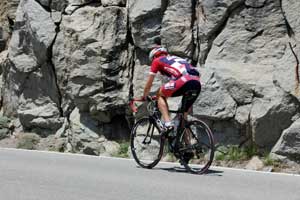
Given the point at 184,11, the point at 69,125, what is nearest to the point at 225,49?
the point at 184,11

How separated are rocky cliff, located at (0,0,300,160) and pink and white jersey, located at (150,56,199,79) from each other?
2.89 meters

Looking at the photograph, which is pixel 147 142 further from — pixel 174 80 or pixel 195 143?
pixel 174 80

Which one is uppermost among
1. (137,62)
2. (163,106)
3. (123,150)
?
(137,62)

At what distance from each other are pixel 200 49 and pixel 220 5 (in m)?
1.09

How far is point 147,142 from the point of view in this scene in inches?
423

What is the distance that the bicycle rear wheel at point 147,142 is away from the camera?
10164 mm

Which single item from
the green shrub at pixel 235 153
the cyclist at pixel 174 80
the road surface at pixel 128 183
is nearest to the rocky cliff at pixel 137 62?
the green shrub at pixel 235 153

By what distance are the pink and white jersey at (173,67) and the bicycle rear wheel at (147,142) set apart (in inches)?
37.8

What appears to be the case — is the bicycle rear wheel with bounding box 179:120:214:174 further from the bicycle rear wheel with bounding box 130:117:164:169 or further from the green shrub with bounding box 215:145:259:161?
the green shrub with bounding box 215:145:259:161

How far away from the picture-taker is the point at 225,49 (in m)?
13.2

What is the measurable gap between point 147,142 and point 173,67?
177 centimetres

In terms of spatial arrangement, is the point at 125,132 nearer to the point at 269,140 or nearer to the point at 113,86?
the point at 113,86

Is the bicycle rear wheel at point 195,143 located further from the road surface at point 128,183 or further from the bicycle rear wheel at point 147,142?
the bicycle rear wheel at point 147,142

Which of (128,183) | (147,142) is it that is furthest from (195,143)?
(128,183)
